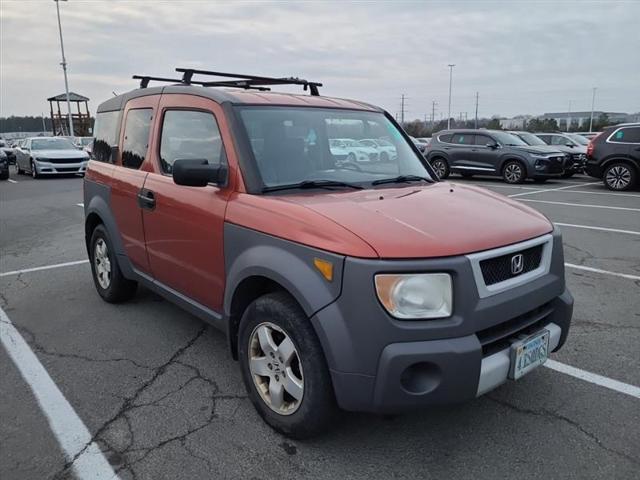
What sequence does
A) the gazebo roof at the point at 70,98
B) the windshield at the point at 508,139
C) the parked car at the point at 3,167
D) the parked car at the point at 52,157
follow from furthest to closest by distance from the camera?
the gazebo roof at the point at 70,98, the parked car at the point at 52,157, the parked car at the point at 3,167, the windshield at the point at 508,139

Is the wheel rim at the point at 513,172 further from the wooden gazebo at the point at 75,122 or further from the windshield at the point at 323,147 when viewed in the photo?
the wooden gazebo at the point at 75,122

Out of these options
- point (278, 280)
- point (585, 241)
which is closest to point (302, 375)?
point (278, 280)

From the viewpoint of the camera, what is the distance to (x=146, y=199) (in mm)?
3881

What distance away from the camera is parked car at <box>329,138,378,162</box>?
3645mm

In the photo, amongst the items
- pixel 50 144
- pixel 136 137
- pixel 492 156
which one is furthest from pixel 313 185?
pixel 50 144

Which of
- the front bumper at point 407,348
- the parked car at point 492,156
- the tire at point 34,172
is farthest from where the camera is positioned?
the tire at point 34,172

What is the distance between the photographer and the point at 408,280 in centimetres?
233

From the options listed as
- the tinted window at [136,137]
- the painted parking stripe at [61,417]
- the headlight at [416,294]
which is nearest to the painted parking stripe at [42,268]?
the painted parking stripe at [61,417]

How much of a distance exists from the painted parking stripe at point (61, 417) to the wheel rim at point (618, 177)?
15.0 m

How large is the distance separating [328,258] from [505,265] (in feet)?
3.02

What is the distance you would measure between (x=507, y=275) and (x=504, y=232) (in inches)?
8.8

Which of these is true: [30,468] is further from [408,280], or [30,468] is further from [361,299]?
[408,280]

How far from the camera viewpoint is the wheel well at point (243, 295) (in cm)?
295

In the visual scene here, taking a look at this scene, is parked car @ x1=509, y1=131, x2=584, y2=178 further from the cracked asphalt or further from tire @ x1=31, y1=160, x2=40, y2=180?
tire @ x1=31, y1=160, x2=40, y2=180
